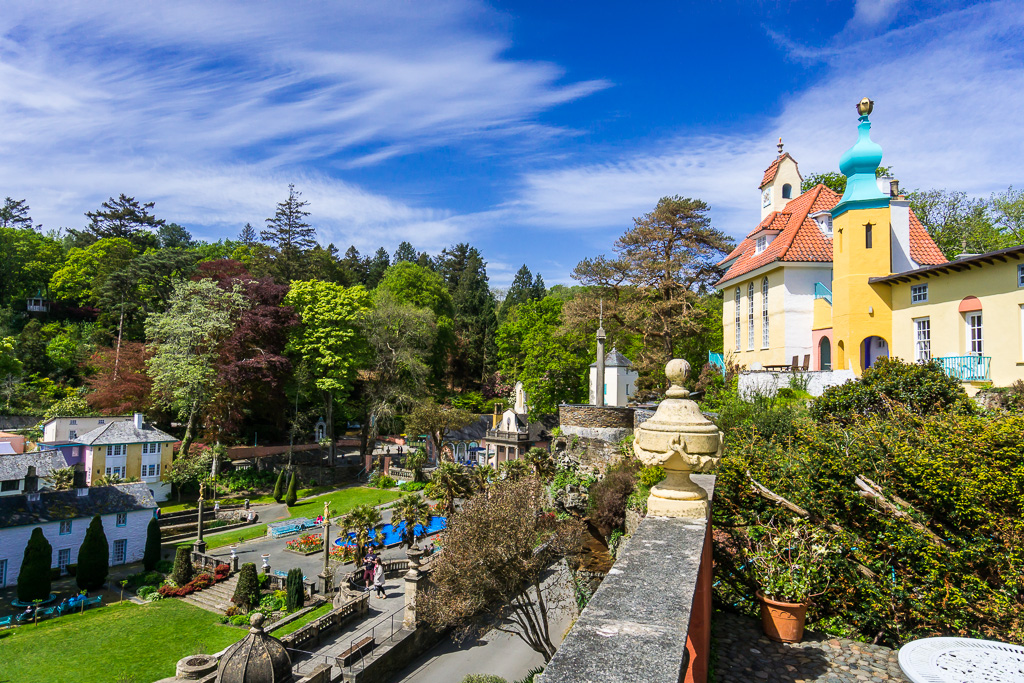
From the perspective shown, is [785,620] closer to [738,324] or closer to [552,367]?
[738,324]

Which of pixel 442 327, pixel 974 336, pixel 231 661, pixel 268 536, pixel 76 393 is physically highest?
pixel 442 327

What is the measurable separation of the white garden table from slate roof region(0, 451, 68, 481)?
28892 mm

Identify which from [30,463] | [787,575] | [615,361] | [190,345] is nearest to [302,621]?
[30,463]

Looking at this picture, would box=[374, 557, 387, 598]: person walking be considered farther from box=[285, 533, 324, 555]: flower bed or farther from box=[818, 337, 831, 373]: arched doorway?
box=[818, 337, 831, 373]: arched doorway

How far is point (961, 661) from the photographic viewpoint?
3857 millimetres

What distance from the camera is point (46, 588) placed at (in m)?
19.2

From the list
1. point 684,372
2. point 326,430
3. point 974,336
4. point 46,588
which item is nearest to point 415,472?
point 326,430

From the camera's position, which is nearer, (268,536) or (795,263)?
(795,263)

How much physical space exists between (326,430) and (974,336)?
35.7 m


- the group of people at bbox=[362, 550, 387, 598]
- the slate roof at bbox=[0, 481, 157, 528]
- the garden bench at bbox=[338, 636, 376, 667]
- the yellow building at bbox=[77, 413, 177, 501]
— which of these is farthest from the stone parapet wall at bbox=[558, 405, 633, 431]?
the yellow building at bbox=[77, 413, 177, 501]

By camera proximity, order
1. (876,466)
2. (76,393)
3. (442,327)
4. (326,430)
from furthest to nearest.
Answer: (442,327) → (326,430) → (76,393) → (876,466)

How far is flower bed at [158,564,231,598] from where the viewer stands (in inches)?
800

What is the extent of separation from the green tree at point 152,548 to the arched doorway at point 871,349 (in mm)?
27859

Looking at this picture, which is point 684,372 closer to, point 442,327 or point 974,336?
point 974,336
